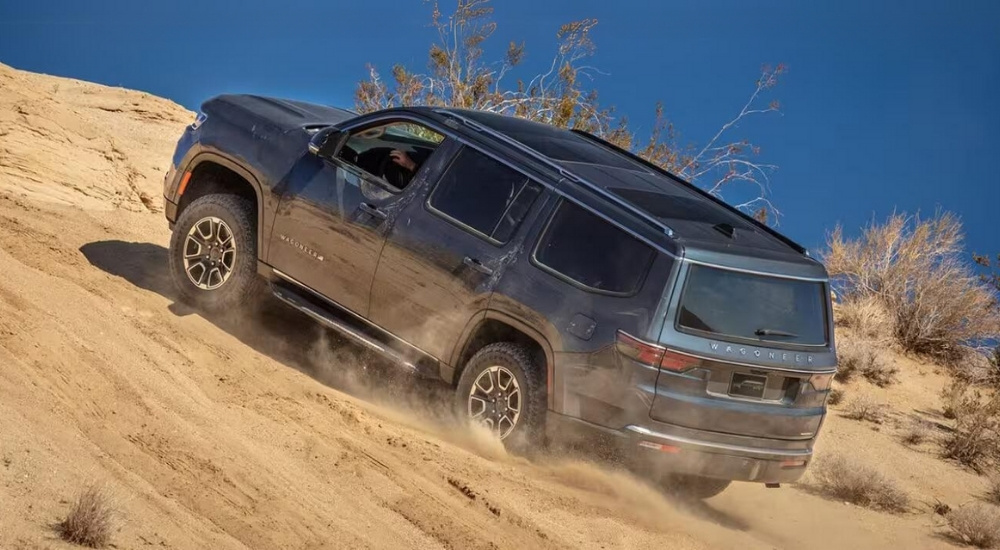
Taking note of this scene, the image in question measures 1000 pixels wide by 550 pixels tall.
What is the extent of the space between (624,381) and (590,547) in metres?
0.94

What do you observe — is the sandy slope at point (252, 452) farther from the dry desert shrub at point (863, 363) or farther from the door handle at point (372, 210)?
the dry desert shrub at point (863, 363)

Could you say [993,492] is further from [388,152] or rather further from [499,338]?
[388,152]

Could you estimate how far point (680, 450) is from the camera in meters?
7.08

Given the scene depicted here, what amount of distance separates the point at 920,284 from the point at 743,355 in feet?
32.4

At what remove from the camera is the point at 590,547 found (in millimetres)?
6703

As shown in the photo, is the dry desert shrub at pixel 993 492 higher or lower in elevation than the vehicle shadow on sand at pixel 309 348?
higher

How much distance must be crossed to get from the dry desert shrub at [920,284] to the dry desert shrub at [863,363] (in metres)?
1.51

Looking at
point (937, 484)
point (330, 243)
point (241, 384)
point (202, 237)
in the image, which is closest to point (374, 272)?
point (330, 243)

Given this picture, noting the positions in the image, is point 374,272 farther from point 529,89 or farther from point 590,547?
point 529,89

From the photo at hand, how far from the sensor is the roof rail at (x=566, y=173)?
7.27 meters

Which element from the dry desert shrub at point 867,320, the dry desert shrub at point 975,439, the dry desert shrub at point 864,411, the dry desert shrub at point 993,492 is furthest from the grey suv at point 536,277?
the dry desert shrub at point 867,320

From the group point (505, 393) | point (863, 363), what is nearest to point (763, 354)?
point (505, 393)

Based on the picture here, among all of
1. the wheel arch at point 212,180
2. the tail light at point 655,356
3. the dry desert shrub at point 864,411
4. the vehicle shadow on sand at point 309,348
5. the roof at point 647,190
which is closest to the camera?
the tail light at point 655,356

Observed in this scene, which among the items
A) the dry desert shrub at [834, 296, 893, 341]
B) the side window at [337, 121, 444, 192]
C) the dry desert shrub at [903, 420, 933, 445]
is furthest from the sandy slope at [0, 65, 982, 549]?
the dry desert shrub at [834, 296, 893, 341]
